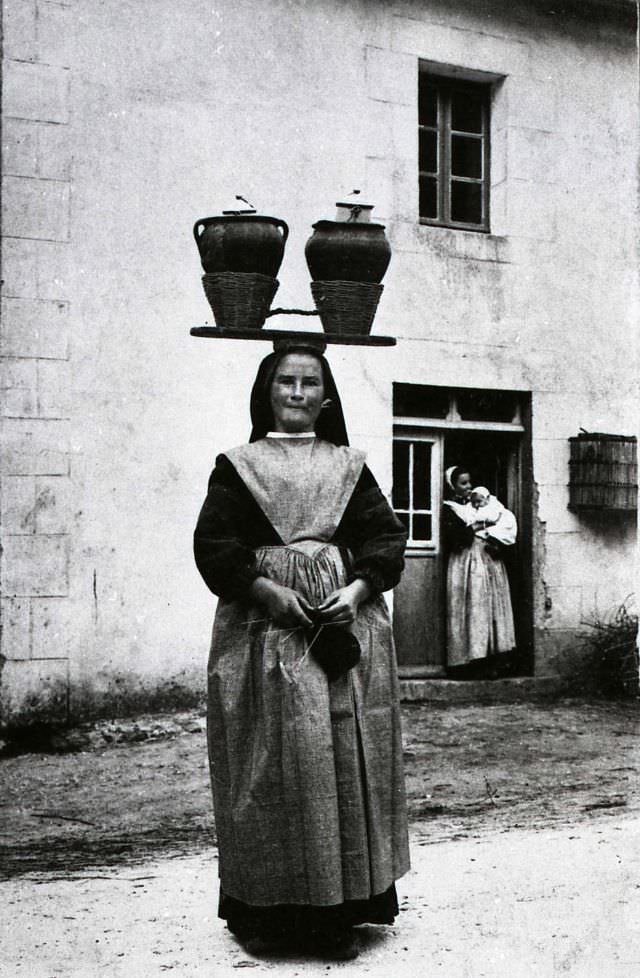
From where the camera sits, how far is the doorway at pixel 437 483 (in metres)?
9.03

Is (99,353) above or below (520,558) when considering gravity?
above

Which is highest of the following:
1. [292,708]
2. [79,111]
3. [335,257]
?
[79,111]

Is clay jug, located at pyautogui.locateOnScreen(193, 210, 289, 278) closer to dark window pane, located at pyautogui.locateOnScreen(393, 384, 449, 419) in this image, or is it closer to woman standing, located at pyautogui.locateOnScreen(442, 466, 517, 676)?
dark window pane, located at pyautogui.locateOnScreen(393, 384, 449, 419)

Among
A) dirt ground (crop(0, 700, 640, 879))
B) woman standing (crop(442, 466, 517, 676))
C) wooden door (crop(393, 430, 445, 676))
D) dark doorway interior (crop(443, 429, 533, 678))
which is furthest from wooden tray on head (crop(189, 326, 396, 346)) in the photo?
dark doorway interior (crop(443, 429, 533, 678))

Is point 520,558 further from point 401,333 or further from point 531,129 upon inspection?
point 531,129

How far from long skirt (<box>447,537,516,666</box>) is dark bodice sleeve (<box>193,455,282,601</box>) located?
5.61 meters

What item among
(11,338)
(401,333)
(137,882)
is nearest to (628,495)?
(401,333)

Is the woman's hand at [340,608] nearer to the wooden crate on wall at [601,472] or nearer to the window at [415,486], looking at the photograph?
the window at [415,486]

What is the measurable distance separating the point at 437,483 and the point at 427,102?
3131mm

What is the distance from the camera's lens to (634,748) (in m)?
7.65

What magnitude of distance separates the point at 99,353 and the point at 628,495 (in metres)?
4.64

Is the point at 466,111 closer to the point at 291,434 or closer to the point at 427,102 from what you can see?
the point at 427,102

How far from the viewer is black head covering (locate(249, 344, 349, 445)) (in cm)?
364

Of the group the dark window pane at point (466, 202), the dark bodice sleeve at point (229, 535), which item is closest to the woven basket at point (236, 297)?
the dark bodice sleeve at point (229, 535)
